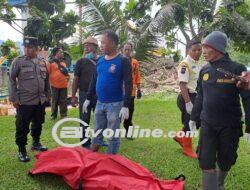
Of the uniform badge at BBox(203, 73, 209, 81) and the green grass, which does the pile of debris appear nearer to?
the green grass

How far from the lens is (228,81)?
3.49 m

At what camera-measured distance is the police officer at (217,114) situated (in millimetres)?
3561

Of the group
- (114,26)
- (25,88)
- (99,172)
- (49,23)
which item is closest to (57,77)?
(25,88)

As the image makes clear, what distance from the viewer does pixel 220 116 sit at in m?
3.61

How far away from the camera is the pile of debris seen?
54.0ft

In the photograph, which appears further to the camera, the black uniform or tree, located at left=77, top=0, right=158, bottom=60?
tree, located at left=77, top=0, right=158, bottom=60

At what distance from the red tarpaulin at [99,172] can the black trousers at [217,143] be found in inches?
23.1

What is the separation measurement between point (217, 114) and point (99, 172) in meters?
1.38

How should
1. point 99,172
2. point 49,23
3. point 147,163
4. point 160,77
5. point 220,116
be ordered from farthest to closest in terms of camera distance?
point 160,77
point 49,23
point 147,163
point 99,172
point 220,116

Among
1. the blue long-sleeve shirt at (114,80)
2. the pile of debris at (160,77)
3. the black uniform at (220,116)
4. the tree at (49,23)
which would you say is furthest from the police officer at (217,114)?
the pile of debris at (160,77)

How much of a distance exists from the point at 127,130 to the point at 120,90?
2.23 m

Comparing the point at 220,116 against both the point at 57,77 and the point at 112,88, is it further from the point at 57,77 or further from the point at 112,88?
the point at 57,77

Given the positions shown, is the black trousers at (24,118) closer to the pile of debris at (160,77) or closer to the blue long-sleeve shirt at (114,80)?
the blue long-sleeve shirt at (114,80)

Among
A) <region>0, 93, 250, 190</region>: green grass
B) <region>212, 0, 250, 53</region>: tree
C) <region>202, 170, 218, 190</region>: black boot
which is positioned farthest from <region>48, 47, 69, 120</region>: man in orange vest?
<region>202, 170, 218, 190</region>: black boot
